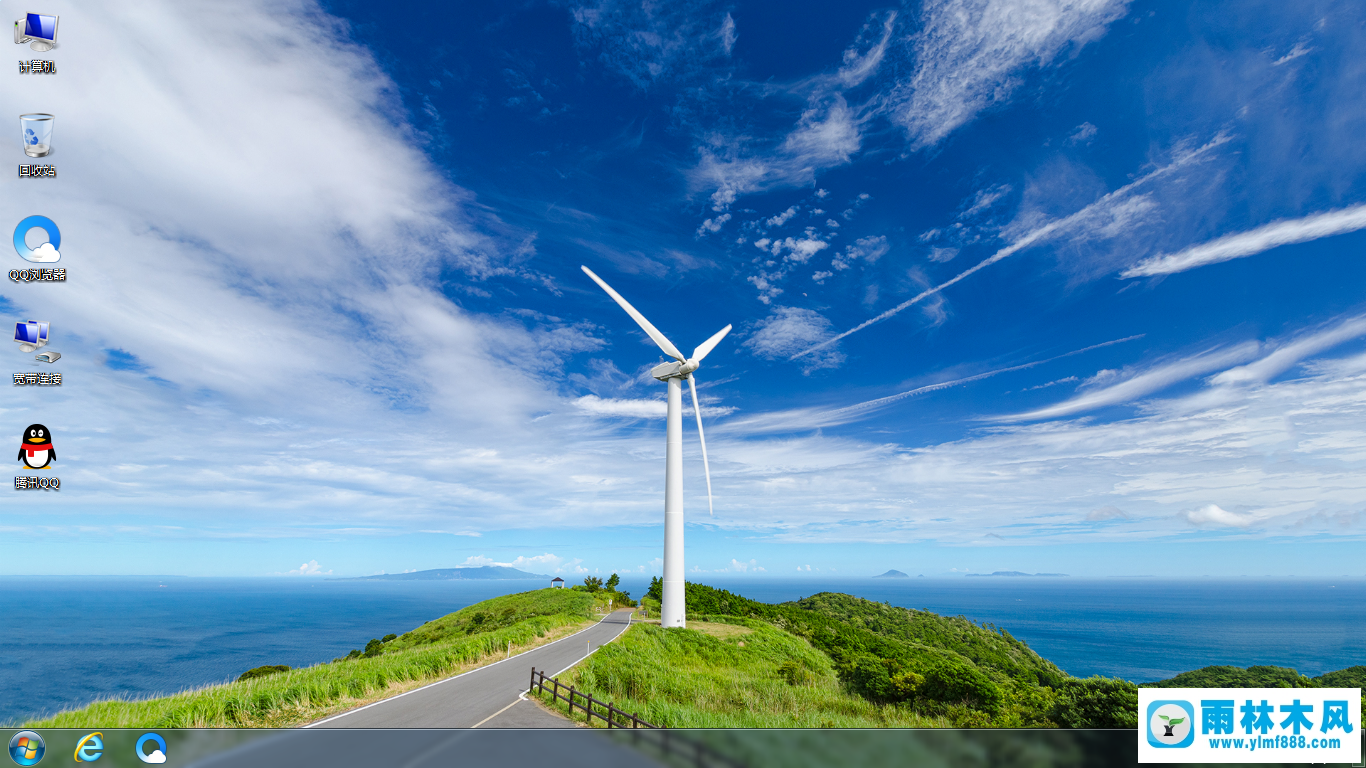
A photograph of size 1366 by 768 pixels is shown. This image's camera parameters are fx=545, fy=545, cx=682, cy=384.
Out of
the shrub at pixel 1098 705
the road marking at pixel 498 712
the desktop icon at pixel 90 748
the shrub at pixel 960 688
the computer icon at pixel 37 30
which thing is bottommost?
the shrub at pixel 960 688

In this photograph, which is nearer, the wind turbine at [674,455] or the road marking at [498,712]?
the road marking at [498,712]

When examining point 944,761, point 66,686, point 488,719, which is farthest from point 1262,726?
point 66,686

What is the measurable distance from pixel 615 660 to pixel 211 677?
151952 millimetres

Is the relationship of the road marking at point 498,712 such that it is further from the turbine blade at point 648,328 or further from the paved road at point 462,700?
the turbine blade at point 648,328

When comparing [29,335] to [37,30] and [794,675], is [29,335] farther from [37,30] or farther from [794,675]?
[794,675]

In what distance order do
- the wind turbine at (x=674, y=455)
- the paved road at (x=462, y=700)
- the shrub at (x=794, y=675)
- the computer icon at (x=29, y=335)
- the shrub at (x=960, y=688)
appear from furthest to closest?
the wind turbine at (x=674, y=455) → the shrub at (x=794, y=675) → the shrub at (x=960, y=688) → the paved road at (x=462, y=700) → the computer icon at (x=29, y=335)

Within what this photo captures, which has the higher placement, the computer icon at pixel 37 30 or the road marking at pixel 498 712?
the computer icon at pixel 37 30

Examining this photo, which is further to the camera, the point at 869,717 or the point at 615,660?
the point at 615,660

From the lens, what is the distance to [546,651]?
1423 inches

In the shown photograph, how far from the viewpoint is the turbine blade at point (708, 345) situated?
4738 cm

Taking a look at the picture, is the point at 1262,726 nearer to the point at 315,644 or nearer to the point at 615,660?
the point at 615,660

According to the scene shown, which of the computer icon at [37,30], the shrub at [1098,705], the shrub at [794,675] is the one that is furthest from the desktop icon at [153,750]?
the shrub at [794,675]

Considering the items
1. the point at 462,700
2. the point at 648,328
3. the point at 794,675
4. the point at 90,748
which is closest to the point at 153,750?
the point at 90,748

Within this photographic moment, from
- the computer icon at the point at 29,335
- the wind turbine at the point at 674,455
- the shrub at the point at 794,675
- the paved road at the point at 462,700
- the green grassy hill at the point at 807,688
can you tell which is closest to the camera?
the computer icon at the point at 29,335
